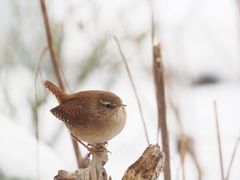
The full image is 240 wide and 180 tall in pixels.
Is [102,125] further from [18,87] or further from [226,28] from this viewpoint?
[226,28]

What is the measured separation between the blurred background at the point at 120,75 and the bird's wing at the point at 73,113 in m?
0.52

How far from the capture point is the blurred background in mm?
2887

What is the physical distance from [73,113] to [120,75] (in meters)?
2.64

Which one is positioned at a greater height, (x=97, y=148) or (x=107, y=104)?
(x=107, y=104)

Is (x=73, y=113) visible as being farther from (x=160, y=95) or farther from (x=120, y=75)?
(x=120, y=75)

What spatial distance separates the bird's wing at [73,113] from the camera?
6.39 feet

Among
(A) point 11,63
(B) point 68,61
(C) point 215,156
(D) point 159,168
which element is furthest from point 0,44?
(D) point 159,168

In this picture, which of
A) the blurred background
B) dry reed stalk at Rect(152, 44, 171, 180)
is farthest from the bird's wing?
the blurred background

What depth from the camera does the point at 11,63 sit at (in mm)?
4148

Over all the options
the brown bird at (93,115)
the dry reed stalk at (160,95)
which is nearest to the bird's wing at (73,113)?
the brown bird at (93,115)

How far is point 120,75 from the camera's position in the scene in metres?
4.58

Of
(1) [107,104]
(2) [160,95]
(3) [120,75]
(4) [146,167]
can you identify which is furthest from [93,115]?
(3) [120,75]

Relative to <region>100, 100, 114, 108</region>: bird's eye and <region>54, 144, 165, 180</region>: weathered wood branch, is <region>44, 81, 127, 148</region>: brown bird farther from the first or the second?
<region>54, 144, 165, 180</region>: weathered wood branch

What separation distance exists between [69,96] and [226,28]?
3.46m
